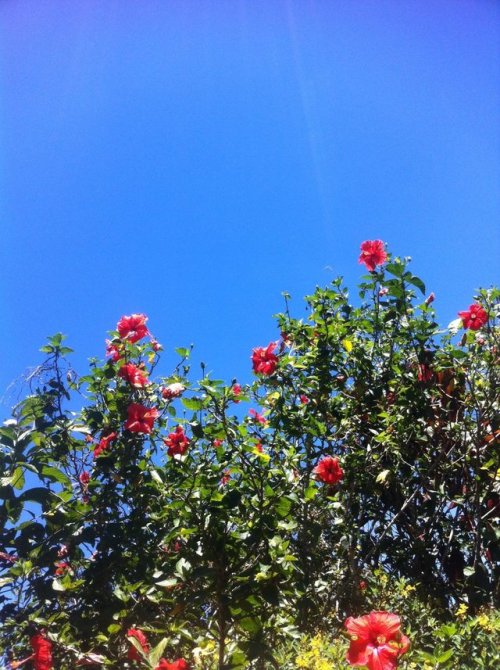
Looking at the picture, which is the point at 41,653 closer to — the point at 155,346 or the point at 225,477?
the point at 225,477

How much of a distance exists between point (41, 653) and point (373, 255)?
2.54 m

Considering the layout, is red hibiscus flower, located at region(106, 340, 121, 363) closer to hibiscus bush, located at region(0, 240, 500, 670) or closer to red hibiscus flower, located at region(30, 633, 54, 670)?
hibiscus bush, located at region(0, 240, 500, 670)

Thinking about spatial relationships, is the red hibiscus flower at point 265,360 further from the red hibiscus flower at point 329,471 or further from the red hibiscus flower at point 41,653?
the red hibiscus flower at point 41,653

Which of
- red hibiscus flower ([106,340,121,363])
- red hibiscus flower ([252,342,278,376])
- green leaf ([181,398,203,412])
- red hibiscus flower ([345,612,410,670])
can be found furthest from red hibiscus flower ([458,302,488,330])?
red hibiscus flower ([345,612,410,670])

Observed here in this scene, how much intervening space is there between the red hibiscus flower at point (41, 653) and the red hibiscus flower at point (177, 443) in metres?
0.81

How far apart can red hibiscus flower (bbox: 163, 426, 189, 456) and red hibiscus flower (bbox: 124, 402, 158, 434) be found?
0.39ft

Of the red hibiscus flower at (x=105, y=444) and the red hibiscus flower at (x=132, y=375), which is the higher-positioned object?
the red hibiscus flower at (x=132, y=375)

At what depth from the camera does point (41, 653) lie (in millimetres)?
1749

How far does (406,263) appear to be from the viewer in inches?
120

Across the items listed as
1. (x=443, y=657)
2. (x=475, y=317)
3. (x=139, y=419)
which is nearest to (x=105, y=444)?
(x=139, y=419)

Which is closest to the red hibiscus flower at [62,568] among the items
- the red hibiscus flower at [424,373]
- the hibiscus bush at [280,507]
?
the hibiscus bush at [280,507]

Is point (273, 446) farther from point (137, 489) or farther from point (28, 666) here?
point (28, 666)

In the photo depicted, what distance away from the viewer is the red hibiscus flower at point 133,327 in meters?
2.79

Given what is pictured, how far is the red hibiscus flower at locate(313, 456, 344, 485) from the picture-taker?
2.62 meters
